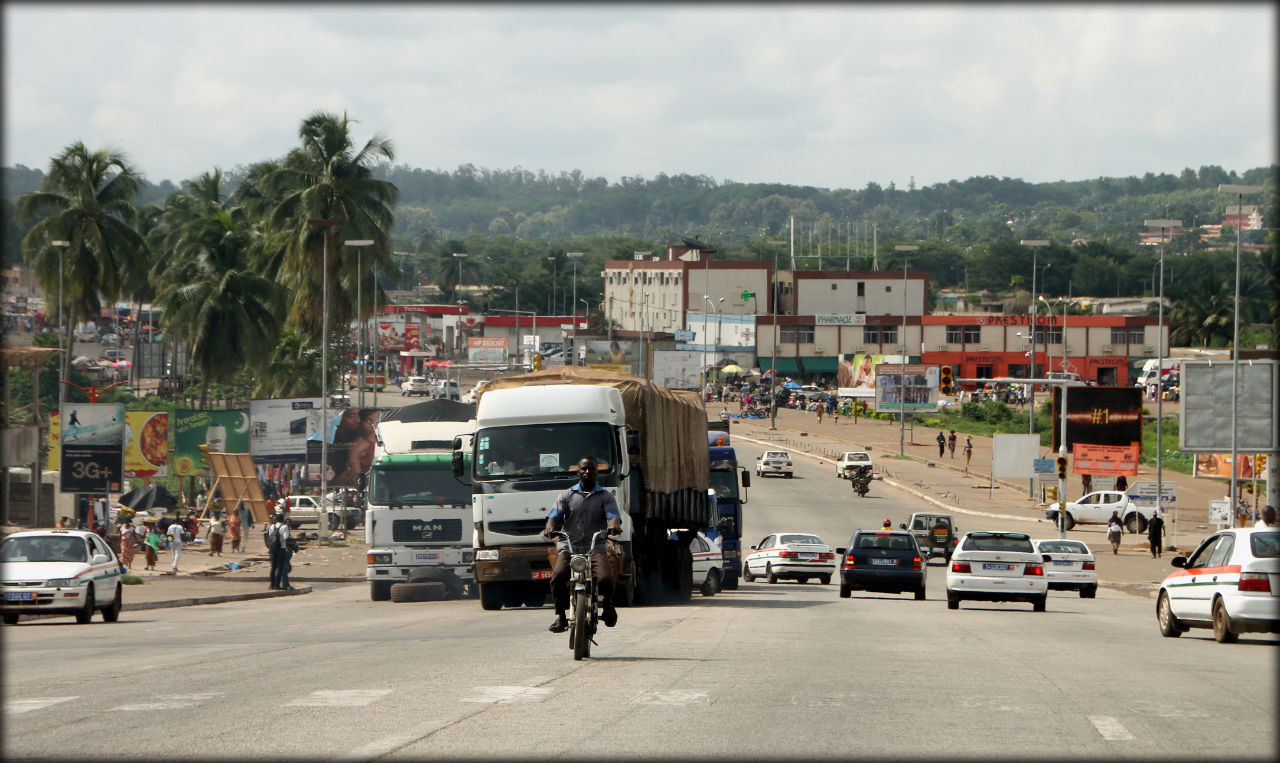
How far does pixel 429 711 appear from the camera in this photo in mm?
10445

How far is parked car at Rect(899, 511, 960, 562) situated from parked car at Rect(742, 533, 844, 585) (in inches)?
387

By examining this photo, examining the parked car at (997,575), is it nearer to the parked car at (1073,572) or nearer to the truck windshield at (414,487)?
the parked car at (1073,572)

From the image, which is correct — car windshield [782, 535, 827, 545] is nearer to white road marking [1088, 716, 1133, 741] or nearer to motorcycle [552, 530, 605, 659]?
motorcycle [552, 530, 605, 659]

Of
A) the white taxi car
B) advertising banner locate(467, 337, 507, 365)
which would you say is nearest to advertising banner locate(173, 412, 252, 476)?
the white taxi car

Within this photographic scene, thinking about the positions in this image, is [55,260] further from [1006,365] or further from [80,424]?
[1006,365]

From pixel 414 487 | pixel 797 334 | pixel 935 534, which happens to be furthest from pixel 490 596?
pixel 797 334

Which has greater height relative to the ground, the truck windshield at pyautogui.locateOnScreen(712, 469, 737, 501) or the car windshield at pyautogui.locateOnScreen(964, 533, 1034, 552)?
the truck windshield at pyautogui.locateOnScreen(712, 469, 737, 501)

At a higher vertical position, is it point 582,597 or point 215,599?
point 582,597

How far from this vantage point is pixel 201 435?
183ft

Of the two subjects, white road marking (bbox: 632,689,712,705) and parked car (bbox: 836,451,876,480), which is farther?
parked car (bbox: 836,451,876,480)

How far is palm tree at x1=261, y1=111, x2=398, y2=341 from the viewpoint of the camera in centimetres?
6356

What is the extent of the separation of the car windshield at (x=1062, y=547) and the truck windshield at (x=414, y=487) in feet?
49.0

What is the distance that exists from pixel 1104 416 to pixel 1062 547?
30.5 metres

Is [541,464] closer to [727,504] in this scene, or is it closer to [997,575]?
[997,575]
